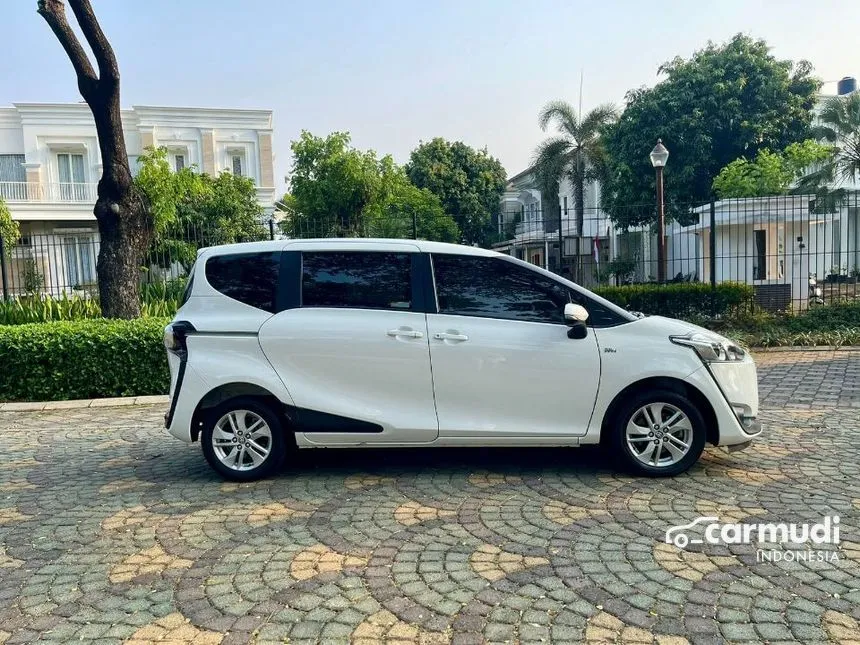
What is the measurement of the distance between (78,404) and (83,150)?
2585cm

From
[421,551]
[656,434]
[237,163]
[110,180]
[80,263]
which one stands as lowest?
[421,551]

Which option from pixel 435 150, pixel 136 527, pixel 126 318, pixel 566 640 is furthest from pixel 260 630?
pixel 435 150

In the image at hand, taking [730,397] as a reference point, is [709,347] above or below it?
above

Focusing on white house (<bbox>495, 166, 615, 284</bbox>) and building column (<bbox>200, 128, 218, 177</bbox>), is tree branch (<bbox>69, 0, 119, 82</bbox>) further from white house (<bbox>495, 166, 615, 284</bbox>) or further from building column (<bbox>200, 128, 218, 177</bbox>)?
building column (<bbox>200, 128, 218, 177</bbox>)

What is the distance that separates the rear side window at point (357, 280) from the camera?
507 centimetres

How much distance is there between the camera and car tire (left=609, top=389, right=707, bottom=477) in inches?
193

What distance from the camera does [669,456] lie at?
4.98 m

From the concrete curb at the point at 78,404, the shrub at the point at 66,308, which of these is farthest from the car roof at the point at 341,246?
the shrub at the point at 66,308

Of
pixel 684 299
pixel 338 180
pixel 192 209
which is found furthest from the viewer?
pixel 338 180

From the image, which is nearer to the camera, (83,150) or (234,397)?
(234,397)

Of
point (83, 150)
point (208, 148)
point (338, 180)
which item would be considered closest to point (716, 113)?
point (338, 180)

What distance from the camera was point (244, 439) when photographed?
511 cm

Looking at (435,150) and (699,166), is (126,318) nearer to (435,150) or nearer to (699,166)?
(699,166)

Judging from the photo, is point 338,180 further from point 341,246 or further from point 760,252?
point 341,246
